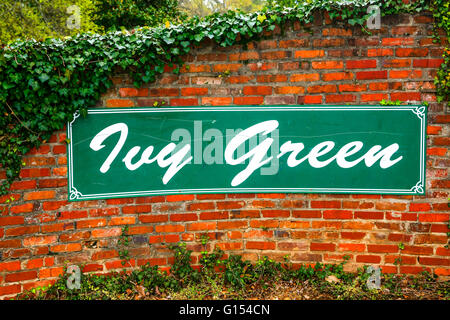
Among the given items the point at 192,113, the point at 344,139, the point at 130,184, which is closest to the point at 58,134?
the point at 130,184

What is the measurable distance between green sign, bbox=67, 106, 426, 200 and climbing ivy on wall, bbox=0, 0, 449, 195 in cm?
28

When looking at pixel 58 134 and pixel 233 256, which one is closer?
pixel 58 134

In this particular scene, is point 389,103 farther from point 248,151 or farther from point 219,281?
point 219,281

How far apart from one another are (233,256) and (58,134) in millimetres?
2047

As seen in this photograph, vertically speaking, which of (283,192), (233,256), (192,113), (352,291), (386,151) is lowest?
(352,291)

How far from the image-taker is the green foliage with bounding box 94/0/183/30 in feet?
20.8

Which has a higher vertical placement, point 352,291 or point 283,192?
point 283,192

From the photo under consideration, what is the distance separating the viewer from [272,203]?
2.88m

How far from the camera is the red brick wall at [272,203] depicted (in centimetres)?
272

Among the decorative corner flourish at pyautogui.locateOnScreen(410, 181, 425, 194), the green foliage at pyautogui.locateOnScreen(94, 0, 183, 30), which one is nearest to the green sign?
the decorative corner flourish at pyautogui.locateOnScreen(410, 181, 425, 194)

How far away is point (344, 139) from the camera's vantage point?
2.82 meters

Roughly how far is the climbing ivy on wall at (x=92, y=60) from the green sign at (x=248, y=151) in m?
0.28

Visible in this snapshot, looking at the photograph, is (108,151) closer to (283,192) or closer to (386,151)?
(283,192)

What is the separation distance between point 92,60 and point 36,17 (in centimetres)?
578
